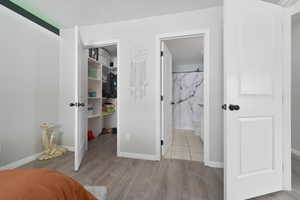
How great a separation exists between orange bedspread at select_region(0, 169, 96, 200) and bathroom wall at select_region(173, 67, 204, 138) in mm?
4096

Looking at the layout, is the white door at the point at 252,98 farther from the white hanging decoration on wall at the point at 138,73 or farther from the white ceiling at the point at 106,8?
the white hanging decoration on wall at the point at 138,73

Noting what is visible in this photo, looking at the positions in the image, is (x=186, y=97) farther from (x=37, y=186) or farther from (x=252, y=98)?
(x=37, y=186)

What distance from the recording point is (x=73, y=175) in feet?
5.32

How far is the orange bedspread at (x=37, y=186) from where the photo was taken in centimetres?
47

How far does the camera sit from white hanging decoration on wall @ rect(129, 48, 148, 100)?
2137 mm

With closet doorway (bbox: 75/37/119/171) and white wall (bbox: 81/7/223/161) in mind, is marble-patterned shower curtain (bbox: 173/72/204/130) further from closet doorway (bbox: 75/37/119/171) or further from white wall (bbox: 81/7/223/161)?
white wall (bbox: 81/7/223/161)

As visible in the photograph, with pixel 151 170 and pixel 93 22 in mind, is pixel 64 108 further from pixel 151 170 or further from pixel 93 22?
pixel 151 170

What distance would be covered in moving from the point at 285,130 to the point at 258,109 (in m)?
0.43

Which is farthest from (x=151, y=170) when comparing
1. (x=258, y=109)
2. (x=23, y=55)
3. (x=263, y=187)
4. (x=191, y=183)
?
(x=23, y=55)

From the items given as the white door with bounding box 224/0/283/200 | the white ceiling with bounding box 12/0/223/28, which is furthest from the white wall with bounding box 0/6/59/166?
the white door with bounding box 224/0/283/200

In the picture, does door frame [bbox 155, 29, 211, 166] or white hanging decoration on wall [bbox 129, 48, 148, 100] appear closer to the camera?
door frame [bbox 155, 29, 211, 166]

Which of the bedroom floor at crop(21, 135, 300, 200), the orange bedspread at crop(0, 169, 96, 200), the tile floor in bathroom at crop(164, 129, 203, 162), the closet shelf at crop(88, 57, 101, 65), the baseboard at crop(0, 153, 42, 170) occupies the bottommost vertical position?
the tile floor in bathroom at crop(164, 129, 203, 162)

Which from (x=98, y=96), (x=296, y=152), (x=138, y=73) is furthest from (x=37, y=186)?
(x=296, y=152)

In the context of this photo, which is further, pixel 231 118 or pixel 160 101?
pixel 160 101
